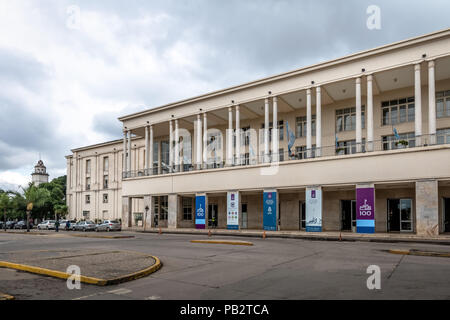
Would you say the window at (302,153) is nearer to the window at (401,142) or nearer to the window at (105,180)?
the window at (401,142)

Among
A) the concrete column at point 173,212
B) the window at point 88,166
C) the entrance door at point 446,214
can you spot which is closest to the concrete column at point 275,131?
the concrete column at point 173,212

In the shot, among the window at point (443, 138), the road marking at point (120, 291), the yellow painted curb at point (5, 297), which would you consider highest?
the window at point (443, 138)

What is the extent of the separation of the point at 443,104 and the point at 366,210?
9.83m

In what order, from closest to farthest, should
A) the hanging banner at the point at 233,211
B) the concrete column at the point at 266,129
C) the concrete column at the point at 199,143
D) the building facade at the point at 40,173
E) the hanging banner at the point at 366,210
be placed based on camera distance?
the hanging banner at the point at 366,210, the concrete column at the point at 266,129, the hanging banner at the point at 233,211, the concrete column at the point at 199,143, the building facade at the point at 40,173

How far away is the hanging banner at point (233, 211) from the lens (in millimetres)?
32500

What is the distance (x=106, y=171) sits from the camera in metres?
58.9

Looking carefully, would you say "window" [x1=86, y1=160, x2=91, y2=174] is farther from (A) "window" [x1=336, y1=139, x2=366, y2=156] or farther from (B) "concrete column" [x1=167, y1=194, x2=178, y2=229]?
(A) "window" [x1=336, y1=139, x2=366, y2=156]

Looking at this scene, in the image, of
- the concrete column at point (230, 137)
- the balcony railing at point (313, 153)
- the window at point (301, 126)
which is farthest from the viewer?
the concrete column at point (230, 137)

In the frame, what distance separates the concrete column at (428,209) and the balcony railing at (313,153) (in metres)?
2.94

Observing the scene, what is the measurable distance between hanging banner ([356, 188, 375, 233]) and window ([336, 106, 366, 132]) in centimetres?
723

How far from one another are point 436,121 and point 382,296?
2348cm

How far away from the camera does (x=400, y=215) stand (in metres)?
28.4
